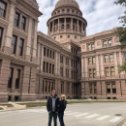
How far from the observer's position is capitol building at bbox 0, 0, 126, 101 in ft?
95.6

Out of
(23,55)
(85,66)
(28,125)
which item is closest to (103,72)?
(85,66)

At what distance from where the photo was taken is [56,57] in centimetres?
5228

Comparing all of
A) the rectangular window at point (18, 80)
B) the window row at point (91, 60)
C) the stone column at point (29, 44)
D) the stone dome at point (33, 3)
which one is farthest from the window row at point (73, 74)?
the rectangular window at point (18, 80)

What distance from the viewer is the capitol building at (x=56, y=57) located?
29141 mm

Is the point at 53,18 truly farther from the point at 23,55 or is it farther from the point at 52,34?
the point at 23,55

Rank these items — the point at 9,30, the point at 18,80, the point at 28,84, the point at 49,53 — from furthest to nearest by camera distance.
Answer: the point at 49,53
the point at 28,84
the point at 18,80
the point at 9,30

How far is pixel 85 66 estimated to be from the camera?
5934 centimetres

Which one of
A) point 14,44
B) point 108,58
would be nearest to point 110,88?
point 108,58

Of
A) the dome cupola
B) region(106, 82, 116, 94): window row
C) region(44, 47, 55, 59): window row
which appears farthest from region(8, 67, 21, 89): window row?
the dome cupola

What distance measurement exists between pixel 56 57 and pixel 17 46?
22.3m

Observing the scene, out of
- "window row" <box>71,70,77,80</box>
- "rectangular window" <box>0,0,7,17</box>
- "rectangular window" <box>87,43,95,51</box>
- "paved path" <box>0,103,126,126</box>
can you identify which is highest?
"rectangular window" <box>87,43,95,51</box>

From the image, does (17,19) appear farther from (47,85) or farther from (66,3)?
(66,3)

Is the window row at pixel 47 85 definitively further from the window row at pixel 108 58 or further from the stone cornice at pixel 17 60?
the window row at pixel 108 58

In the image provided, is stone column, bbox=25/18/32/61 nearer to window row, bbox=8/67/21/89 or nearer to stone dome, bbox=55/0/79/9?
window row, bbox=8/67/21/89
